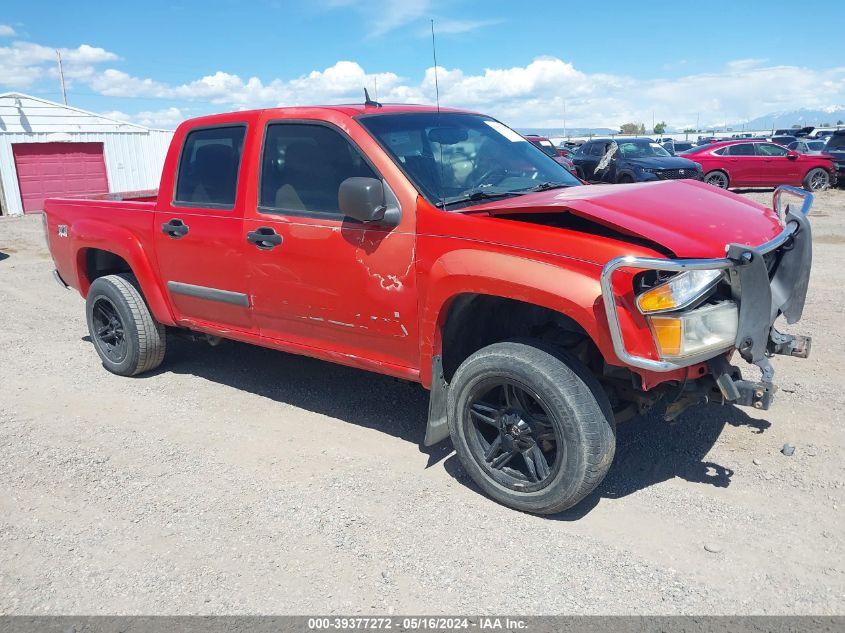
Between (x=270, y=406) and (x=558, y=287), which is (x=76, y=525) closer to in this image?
(x=270, y=406)

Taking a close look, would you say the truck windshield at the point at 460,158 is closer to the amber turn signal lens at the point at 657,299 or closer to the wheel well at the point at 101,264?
the amber turn signal lens at the point at 657,299

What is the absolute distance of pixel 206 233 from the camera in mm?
4691

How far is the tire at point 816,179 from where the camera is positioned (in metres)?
20.7

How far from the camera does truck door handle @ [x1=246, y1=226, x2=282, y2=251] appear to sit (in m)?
→ 4.29

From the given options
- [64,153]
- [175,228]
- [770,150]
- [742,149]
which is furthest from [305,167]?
[64,153]

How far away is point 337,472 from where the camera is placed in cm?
405

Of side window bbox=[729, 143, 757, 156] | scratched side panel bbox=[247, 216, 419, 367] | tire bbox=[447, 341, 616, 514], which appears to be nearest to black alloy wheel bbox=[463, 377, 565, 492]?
tire bbox=[447, 341, 616, 514]

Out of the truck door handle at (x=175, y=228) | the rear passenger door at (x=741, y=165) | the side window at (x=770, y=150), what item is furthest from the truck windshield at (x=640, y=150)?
the truck door handle at (x=175, y=228)

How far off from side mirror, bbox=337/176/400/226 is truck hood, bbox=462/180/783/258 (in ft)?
1.39

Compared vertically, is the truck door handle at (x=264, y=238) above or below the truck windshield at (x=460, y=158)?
below

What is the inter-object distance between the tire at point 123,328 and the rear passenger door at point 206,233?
0.52 metres

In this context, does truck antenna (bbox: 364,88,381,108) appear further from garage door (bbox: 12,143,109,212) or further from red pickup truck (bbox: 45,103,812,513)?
garage door (bbox: 12,143,109,212)

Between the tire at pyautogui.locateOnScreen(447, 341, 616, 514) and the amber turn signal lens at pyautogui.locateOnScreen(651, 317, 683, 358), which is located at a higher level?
the amber turn signal lens at pyautogui.locateOnScreen(651, 317, 683, 358)

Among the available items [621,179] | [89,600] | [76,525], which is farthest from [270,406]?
[621,179]
